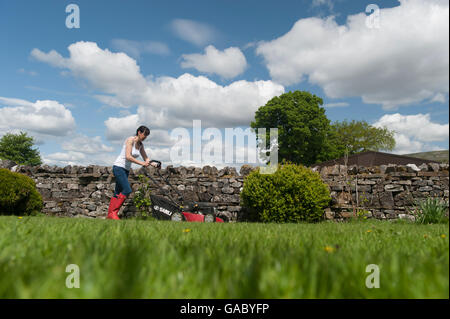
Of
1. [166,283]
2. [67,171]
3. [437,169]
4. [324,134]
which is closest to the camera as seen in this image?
[166,283]

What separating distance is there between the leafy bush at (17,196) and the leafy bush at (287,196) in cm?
635

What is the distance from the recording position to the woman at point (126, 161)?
275 inches

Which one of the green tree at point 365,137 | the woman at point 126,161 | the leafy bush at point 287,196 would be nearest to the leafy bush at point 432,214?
the leafy bush at point 287,196

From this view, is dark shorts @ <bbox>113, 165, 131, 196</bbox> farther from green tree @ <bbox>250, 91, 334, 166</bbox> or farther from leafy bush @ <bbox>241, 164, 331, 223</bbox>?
green tree @ <bbox>250, 91, 334, 166</bbox>

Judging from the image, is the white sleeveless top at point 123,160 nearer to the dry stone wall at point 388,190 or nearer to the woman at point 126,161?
the woman at point 126,161

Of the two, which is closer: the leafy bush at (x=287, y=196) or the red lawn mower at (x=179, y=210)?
the red lawn mower at (x=179, y=210)

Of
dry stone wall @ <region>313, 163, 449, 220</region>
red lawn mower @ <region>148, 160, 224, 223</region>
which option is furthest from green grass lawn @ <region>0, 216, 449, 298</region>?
dry stone wall @ <region>313, 163, 449, 220</region>

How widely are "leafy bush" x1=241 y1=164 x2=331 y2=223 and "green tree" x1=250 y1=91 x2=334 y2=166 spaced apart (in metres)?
21.2

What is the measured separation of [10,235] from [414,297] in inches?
101

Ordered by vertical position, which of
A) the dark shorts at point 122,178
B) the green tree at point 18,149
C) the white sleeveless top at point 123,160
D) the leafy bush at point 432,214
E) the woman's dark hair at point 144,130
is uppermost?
the green tree at point 18,149
